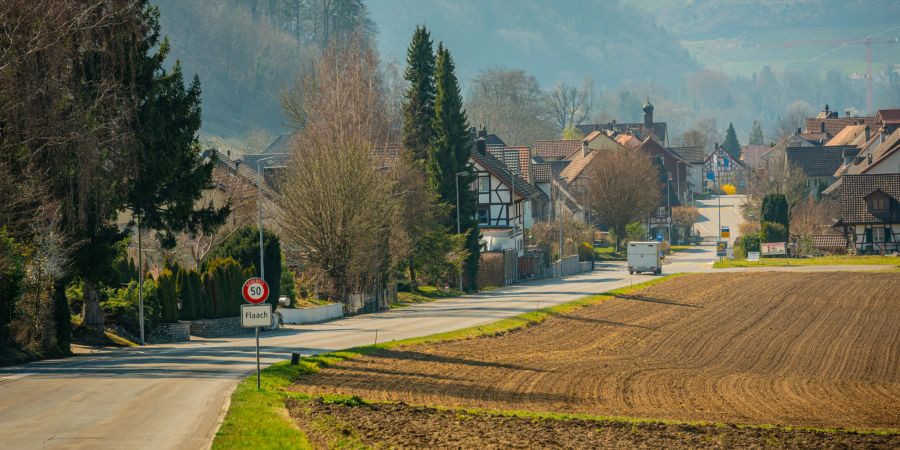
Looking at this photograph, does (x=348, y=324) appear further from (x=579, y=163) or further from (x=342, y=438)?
(x=579, y=163)

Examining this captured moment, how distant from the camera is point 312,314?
165ft

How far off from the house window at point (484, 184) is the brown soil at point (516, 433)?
6659cm

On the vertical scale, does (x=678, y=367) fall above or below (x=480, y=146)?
below

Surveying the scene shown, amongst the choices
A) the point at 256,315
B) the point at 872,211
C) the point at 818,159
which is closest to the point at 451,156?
the point at 872,211

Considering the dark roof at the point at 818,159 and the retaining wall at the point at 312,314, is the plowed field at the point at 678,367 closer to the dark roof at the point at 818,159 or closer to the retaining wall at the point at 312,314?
the retaining wall at the point at 312,314

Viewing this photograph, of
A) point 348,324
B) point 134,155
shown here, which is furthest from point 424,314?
point 134,155

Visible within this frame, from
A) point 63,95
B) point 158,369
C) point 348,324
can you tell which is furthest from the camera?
point 348,324

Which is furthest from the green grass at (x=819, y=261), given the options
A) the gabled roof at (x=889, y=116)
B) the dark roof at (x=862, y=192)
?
the gabled roof at (x=889, y=116)

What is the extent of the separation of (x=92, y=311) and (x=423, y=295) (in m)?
31.1

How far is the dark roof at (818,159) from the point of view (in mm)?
146925

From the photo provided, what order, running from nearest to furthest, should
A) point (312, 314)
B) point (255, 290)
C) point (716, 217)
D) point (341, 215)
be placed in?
point (255, 290)
point (312, 314)
point (341, 215)
point (716, 217)

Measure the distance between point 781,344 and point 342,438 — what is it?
25008 mm

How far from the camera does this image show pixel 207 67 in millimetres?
160500

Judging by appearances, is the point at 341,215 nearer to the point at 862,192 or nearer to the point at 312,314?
the point at 312,314
